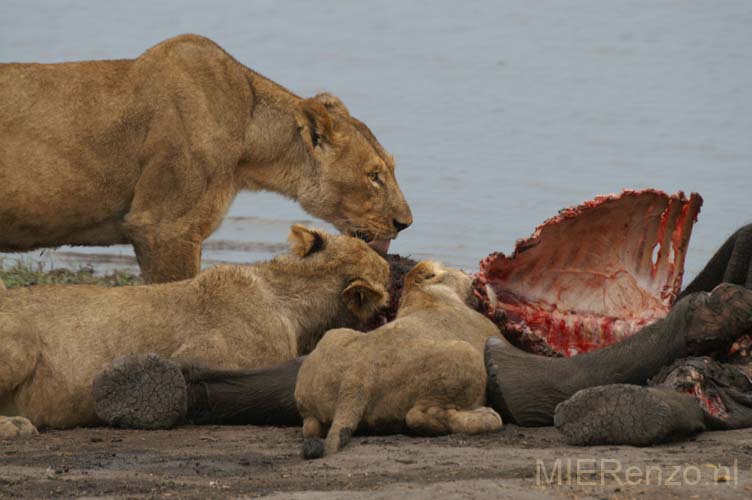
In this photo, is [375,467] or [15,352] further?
[15,352]

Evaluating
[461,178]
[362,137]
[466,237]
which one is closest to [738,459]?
[362,137]

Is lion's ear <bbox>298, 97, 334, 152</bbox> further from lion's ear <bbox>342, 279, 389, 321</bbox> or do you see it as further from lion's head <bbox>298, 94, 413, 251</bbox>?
lion's ear <bbox>342, 279, 389, 321</bbox>

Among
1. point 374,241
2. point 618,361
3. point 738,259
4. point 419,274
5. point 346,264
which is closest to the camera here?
point 618,361

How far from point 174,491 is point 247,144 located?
3259 mm

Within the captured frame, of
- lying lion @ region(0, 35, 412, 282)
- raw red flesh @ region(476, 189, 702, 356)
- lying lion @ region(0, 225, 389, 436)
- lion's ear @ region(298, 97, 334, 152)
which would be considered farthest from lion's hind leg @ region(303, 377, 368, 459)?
lion's ear @ region(298, 97, 334, 152)

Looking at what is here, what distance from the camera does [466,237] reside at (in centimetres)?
1195

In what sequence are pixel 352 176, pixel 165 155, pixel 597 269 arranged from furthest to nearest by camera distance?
pixel 352 176 < pixel 165 155 < pixel 597 269

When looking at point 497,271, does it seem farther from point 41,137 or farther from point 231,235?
point 231,235

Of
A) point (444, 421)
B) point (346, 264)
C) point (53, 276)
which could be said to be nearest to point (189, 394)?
point (346, 264)

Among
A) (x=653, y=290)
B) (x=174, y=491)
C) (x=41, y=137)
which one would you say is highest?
(x=41, y=137)

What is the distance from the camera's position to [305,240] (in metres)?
6.89

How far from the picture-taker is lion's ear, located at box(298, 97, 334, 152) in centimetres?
813

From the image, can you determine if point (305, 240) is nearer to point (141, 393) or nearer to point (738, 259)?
point (141, 393)

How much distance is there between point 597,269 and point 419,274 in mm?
840
